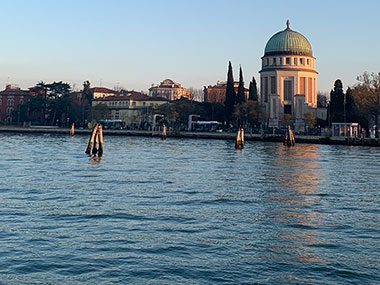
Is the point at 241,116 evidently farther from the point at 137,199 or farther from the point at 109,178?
the point at 137,199

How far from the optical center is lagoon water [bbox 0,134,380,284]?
26.3 ft

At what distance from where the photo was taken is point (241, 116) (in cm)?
8019

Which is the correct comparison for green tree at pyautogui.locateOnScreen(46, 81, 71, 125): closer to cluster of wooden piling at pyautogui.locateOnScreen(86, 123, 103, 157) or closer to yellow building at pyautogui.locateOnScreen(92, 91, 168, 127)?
yellow building at pyautogui.locateOnScreen(92, 91, 168, 127)

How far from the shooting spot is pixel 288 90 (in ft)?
290

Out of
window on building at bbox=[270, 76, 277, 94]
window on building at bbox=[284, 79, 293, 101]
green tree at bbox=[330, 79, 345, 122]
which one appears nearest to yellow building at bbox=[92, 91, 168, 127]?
window on building at bbox=[270, 76, 277, 94]

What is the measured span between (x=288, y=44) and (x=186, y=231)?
8105 cm

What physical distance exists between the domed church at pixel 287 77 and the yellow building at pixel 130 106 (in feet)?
89.8

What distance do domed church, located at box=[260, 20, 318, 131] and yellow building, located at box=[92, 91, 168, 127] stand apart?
89.8 feet

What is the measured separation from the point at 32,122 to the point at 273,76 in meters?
53.1

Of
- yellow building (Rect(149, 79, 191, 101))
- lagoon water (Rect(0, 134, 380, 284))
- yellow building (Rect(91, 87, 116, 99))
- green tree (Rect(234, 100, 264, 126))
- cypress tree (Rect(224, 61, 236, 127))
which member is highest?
yellow building (Rect(149, 79, 191, 101))

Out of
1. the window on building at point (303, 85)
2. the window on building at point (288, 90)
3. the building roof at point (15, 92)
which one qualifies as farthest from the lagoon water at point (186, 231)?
the building roof at point (15, 92)

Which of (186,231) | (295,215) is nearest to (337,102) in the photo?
(295,215)

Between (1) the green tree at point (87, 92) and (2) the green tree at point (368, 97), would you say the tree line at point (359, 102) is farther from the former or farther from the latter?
(1) the green tree at point (87, 92)

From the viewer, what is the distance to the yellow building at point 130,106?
10688 cm
